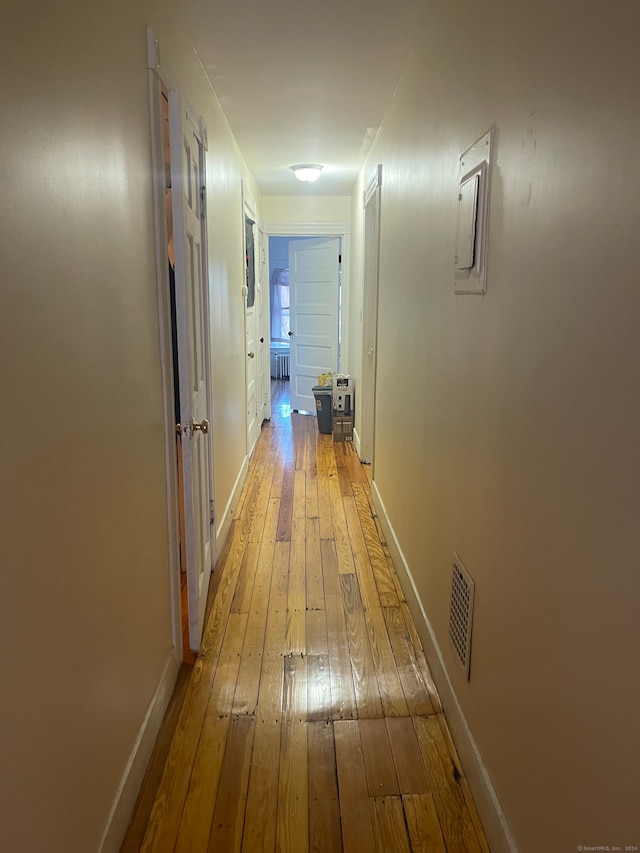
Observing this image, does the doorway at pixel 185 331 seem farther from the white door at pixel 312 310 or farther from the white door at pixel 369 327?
the white door at pixel 312 310

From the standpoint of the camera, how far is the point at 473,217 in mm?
1726

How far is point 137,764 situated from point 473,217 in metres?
1.83

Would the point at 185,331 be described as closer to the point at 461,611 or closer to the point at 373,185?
the point at 461,611

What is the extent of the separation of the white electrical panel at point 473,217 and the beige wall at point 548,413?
0.06 m

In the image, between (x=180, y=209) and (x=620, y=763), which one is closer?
(x=620, y=763)

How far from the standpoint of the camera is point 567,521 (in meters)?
1.12

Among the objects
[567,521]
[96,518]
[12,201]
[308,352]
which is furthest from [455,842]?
[308,352]

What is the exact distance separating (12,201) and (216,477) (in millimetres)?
2352

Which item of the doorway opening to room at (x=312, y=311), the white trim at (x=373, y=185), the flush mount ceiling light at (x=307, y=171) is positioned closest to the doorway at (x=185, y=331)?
the white trim at (x=373, y=185)

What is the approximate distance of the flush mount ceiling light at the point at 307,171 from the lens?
16.5 feet

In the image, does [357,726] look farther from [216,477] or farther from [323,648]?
[216,477]

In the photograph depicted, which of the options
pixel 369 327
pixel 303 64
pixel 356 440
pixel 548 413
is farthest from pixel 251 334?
pixel 548 413

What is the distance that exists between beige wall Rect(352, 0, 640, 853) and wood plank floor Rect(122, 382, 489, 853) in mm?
245

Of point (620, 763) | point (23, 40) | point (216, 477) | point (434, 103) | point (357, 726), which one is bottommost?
point (357, 726)
